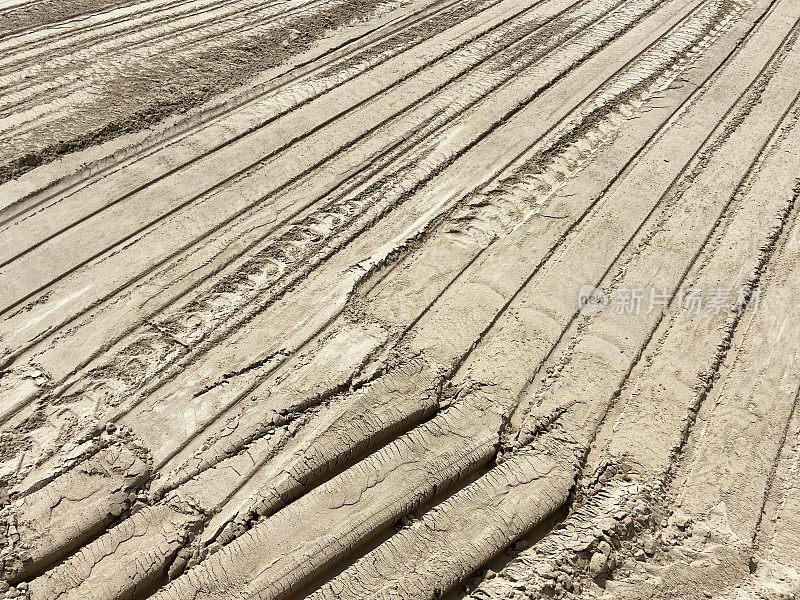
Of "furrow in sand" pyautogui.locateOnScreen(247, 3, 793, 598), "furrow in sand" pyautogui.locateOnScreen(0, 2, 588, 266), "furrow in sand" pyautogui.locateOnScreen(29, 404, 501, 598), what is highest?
"furrow in sand" pyautogui.locateOnScreen(0, 2, 588, 266)

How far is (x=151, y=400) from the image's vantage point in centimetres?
352

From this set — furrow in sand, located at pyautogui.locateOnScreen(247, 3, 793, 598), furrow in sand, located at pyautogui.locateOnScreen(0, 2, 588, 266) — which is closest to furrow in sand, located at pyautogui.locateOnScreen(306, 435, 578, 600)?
furrow in sand, located at pyautogui.locateOnScreen(247, 3, 793, 598)

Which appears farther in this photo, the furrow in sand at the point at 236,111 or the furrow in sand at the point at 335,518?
the furrow in sand at the point at 236,111

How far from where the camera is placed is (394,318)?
4012 millimetres

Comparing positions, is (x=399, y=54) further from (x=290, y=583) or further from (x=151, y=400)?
(x=290, y=583)

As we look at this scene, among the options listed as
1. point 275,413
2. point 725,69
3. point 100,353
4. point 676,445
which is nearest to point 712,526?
point 676,445

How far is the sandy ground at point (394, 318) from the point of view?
9.89 ft

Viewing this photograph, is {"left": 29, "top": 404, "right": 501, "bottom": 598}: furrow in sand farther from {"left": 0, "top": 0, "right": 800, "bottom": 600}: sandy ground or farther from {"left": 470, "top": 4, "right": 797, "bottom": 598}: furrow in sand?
{"left": 470, "top": 4, "right": 797, "bottom": 598}: furrow in sand

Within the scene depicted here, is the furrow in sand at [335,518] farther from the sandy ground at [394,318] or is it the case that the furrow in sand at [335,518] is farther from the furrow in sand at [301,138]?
the furrow in sand at [301,138]

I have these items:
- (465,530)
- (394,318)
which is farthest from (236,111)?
(465,530)

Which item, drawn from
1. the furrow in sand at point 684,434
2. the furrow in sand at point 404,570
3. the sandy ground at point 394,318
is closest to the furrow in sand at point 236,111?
the sandy ground at point 394,318

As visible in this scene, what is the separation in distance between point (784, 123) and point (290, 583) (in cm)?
570

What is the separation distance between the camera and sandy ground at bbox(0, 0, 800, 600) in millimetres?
3014

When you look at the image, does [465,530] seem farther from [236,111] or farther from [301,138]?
[236,111]
